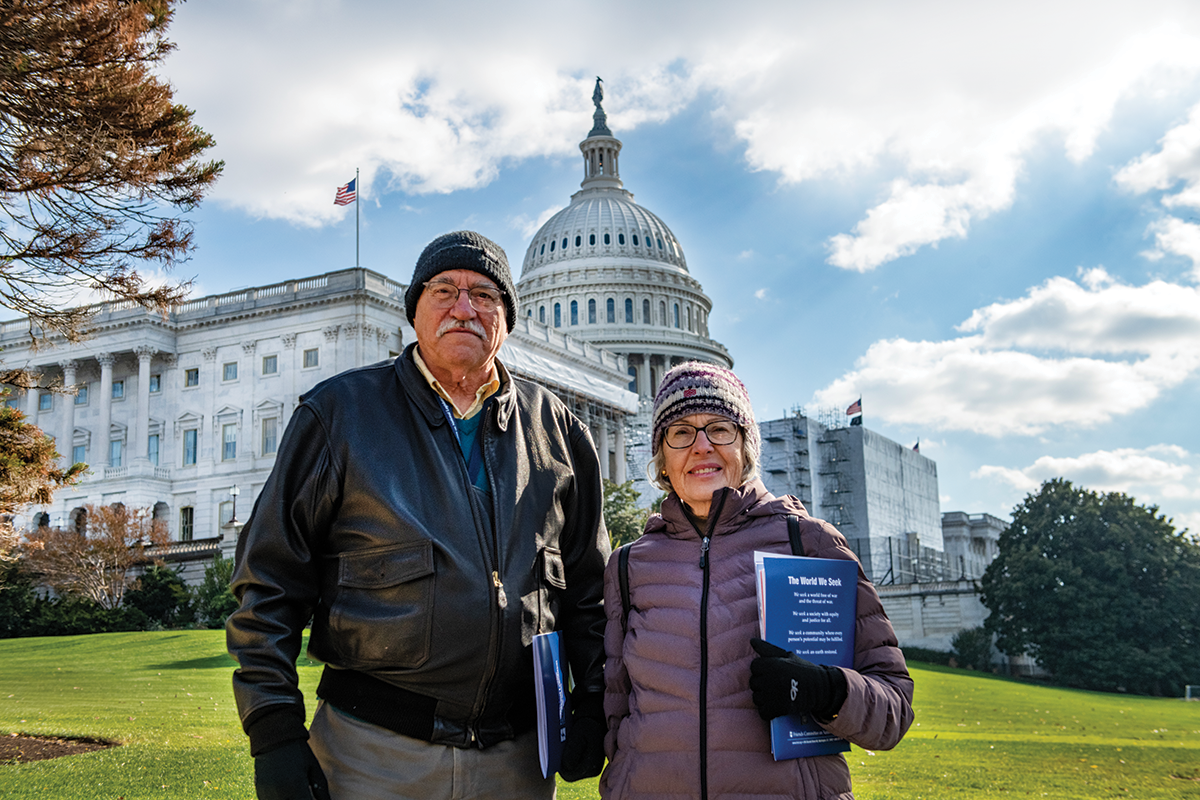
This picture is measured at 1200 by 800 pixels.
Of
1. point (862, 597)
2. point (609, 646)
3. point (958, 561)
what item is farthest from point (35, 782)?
point (958, 561)

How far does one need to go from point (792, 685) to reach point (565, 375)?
2534 inches

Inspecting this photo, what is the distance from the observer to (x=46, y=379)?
5788cm

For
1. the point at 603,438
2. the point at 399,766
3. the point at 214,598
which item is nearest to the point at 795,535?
the point at 399,766

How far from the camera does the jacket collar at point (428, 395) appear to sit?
4242mm

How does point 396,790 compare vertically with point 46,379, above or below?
below

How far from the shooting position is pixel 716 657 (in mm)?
3826

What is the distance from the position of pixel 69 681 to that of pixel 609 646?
19.7m

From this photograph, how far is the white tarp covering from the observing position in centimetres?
6144

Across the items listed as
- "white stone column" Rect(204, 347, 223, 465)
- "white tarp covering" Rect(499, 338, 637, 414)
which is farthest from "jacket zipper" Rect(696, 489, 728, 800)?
"white stone column" Rect(204, 347, 223, 465)

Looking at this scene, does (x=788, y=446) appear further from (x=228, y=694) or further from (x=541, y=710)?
(x=541, y=710)

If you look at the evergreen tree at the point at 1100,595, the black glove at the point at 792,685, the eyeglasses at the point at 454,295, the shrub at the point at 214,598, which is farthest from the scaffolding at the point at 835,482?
the black glove at the point at 792,685

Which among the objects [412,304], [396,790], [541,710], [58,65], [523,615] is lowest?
[396,790]

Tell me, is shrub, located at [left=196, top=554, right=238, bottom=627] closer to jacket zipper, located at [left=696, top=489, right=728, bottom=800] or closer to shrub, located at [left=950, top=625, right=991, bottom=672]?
shrub, located at [left=950, top=625, right=991, bottom=672]

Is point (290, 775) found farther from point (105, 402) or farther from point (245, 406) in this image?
point (105, 402)
